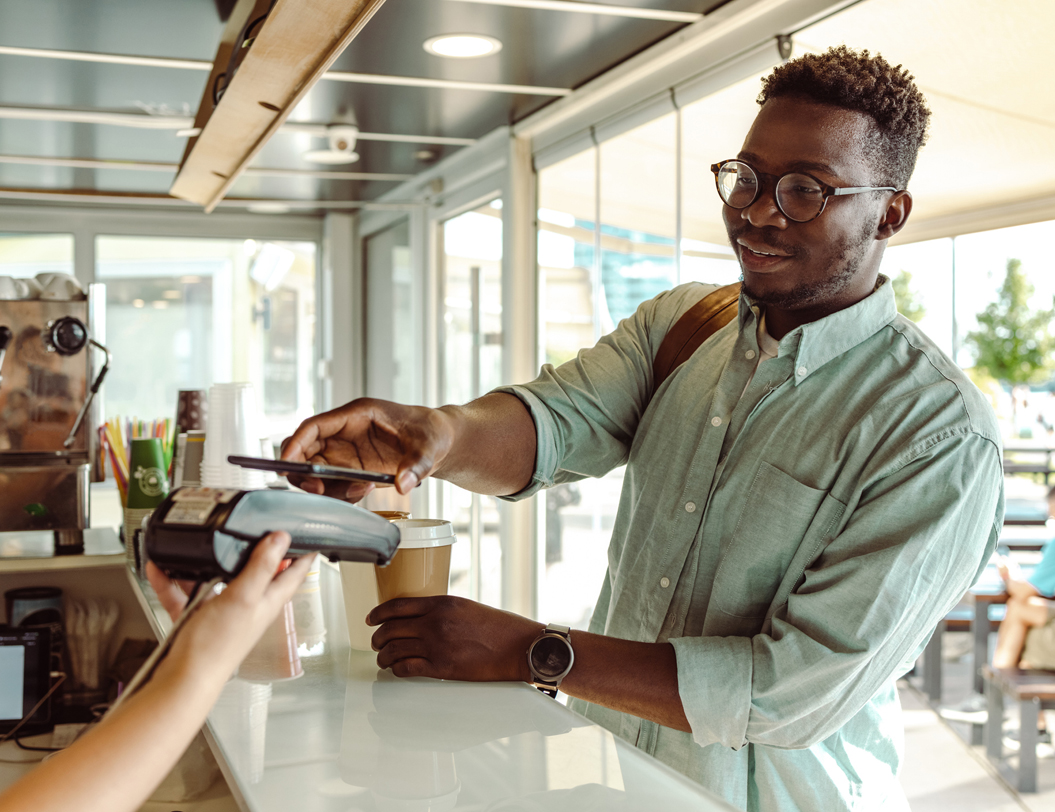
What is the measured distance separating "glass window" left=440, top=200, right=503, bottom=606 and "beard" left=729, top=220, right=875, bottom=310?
99.7 inches

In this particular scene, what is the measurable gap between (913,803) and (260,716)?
115 inches

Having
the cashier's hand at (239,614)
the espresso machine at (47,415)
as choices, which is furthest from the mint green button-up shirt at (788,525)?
the espresso machine at (47,415)

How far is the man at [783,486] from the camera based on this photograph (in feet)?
3.04

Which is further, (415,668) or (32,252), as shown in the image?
(32,252)

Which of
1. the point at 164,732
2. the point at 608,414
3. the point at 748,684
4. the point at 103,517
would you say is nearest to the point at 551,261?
the point at 608,414

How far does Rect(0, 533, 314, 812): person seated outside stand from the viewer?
0.54 m

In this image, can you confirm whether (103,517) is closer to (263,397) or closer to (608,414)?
(263,397)

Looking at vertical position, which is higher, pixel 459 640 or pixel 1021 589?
pixel 459 640

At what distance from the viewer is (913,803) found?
125 inches

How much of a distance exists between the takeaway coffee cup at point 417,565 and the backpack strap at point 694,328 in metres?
0.45

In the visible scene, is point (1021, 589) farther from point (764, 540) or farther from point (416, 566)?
point (416, 566)

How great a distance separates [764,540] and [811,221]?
36 cm

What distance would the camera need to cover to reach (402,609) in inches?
39.3

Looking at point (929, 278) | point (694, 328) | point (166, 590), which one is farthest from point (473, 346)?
point (166, 590)
